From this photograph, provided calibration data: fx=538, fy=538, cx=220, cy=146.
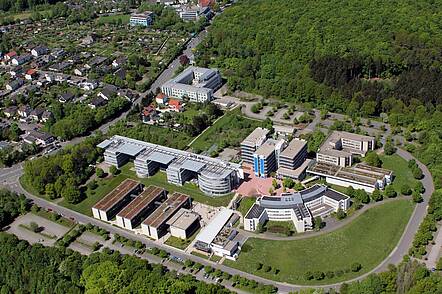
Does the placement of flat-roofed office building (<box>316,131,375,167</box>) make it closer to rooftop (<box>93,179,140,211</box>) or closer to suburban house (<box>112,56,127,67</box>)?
rooftop (<box>93,179,140,211</box>)

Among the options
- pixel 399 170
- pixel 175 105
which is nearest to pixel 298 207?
pixel 399 170

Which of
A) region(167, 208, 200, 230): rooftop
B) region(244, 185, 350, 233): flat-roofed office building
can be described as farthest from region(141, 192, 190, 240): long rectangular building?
region(244, 185, 350, 233): flat-roofed office building

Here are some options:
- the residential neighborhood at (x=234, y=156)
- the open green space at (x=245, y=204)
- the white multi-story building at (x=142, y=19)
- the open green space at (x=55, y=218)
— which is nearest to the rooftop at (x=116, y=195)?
the residential neighborhood at (x=234, y=156)

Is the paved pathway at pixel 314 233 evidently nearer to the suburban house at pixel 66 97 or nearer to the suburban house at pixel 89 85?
the suburban house at pixel 66 97

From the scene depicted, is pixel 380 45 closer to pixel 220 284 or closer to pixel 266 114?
pixel 266 114

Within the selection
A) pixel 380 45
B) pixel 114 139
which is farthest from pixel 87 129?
pixel 380 45

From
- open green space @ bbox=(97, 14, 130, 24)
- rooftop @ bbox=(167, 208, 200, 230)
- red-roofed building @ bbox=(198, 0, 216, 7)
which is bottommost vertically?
rooftop @ bbox=(167, 208, 200, 230)

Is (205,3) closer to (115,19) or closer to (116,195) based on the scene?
(115,19)
